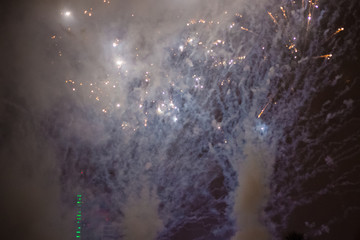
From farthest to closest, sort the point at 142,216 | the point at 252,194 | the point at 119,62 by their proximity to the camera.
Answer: the point at 142,216 → the point at 252,194 → the point at 119,62

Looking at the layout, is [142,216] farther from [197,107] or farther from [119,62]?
[119,62]

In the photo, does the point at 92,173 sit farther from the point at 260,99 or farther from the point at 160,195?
the point at 260,99

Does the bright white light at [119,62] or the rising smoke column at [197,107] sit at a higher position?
the bright white light at [119,62]

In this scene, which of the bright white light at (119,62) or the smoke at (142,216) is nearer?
the bright white light at (119,62)

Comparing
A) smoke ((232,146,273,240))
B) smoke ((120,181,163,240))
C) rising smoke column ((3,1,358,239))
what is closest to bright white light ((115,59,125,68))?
rising smoke column ((3,1,358,239))

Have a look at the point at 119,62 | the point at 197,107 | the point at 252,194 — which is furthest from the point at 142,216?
the point at 119,62

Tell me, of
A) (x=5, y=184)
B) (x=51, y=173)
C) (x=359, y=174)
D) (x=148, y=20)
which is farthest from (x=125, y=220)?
(x=359, y=174)

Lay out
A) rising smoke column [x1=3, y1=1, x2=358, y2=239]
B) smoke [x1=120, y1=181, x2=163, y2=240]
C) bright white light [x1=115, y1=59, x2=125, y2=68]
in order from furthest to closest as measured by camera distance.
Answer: smoke [x1=120, y1=181, x2=163, y2=240] → bright white light [x1=115, y1=59, x2=125, y2=68] → rising smoke column [x1=3, y1=1, x2=358, y2=239]

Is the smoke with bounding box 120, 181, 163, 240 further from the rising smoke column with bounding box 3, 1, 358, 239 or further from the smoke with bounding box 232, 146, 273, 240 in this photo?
the smoke with bounding box 232, 146, 273, 240

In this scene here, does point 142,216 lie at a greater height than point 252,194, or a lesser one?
greater

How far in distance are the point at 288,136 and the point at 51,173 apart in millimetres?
3525

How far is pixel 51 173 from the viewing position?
3.83 metres

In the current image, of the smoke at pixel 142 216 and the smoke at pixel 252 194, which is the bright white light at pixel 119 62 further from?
the smoke at pixel 252 194

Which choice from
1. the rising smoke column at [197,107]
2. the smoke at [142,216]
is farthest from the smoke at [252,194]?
the smoke at [142,216]
